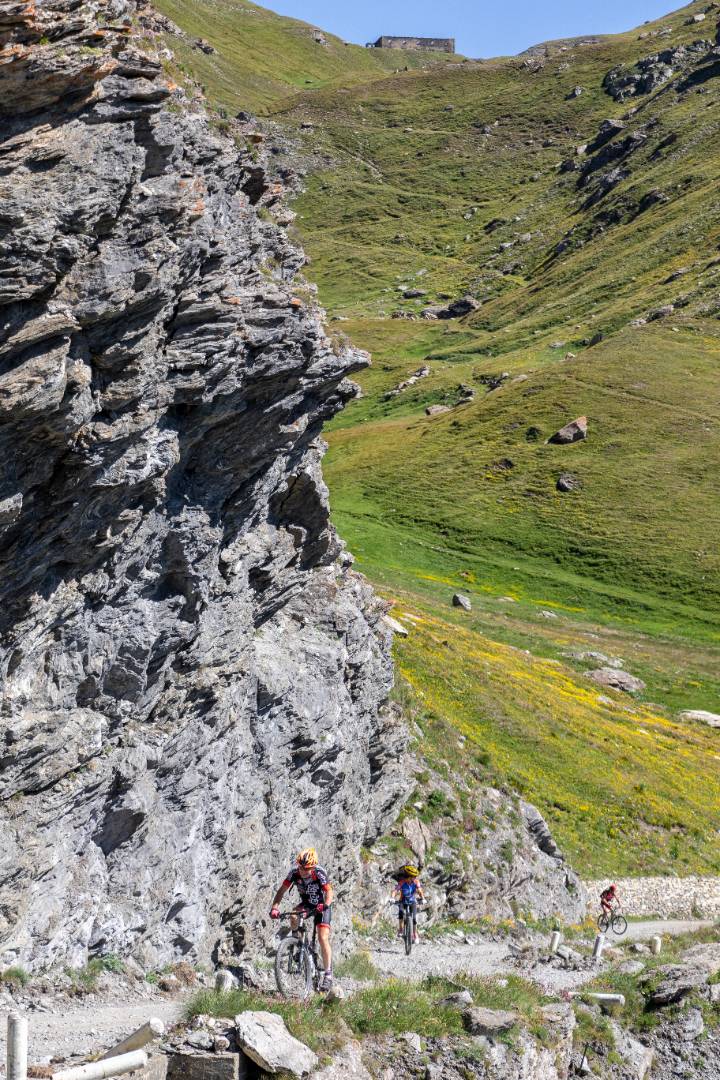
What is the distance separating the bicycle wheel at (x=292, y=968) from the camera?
1538 centimetres

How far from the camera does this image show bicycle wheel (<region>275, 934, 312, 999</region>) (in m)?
15.4

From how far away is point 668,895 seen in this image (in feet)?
134

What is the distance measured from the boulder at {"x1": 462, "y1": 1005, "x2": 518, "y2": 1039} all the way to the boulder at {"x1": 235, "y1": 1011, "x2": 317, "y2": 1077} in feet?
15.7

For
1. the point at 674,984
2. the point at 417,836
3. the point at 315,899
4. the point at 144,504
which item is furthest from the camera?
the point at 417,836

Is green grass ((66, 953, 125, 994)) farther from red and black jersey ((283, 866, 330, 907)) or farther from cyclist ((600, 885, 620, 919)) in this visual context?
cyclist ((600, 885, 620, 919))

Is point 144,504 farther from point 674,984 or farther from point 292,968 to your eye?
point 674,984

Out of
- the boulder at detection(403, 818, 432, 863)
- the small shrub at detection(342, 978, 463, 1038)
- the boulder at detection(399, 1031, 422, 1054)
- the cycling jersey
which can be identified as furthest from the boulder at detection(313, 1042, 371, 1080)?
the boulder at detection(403, 818, 432, 863)

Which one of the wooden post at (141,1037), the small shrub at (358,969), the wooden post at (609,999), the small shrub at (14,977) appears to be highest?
the wooden post at (141,1037)

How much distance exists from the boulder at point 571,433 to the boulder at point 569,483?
8226 millimetres

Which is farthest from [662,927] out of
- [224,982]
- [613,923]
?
[224,982]

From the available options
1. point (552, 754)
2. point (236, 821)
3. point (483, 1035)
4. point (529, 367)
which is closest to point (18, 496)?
point (236, 821)

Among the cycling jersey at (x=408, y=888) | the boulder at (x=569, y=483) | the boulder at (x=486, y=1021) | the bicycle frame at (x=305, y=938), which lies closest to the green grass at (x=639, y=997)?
the cycling jersey at (x=408, y=888)

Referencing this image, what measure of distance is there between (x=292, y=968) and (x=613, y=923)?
76.2 ft

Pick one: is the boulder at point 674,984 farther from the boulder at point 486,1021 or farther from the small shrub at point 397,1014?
the small shrub at point 397,1014
